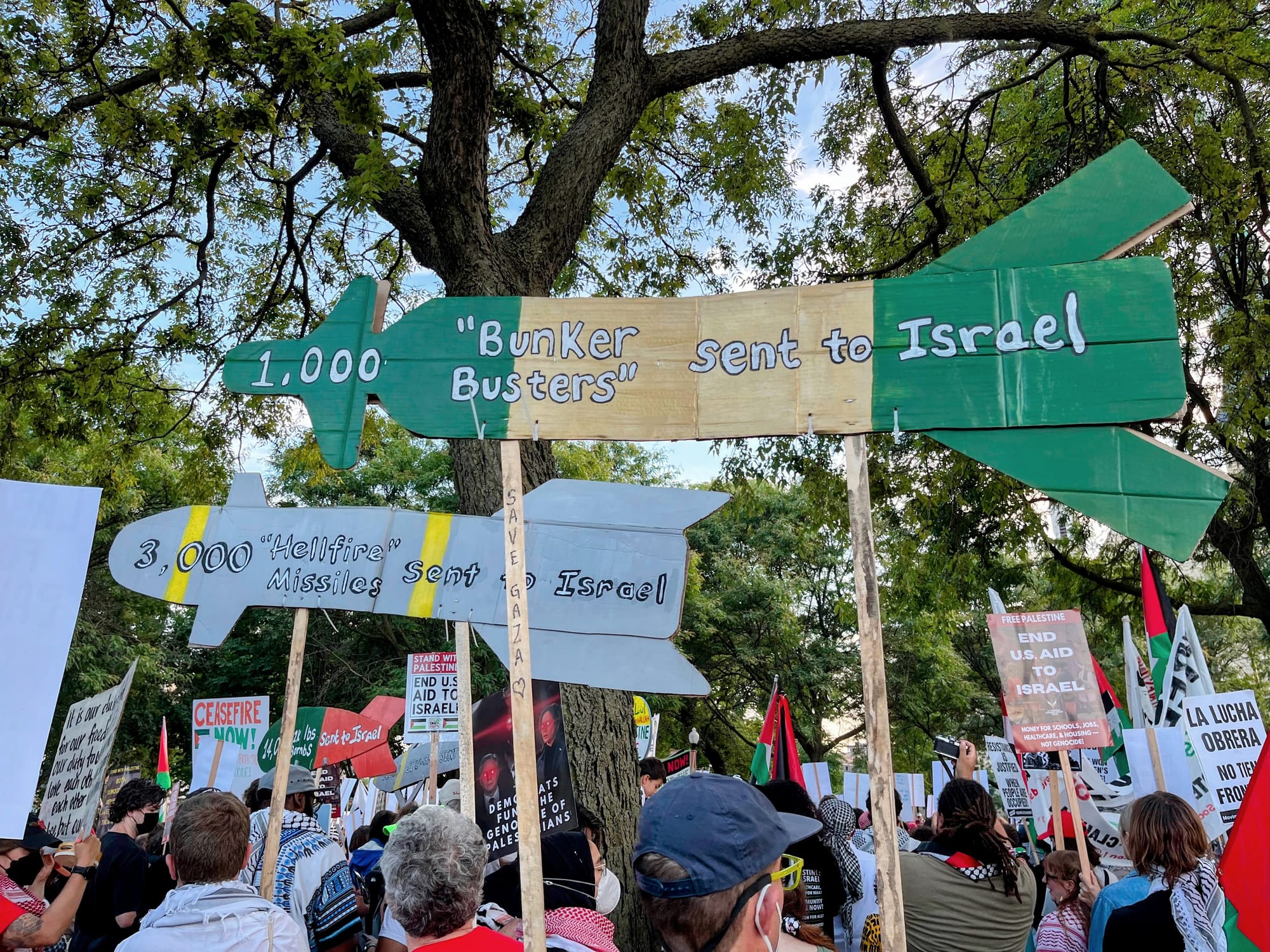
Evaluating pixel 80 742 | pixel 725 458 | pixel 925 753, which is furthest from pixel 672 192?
pixel 925 753

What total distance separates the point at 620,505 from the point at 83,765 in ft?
9.23

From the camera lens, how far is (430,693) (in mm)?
6062

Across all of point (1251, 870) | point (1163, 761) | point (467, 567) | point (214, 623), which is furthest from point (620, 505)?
point (1163, 761)

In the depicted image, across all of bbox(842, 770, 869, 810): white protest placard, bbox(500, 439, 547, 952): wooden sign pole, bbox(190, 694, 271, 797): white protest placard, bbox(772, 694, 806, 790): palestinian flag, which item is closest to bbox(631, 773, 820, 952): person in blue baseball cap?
bbox(500, 439, 547, 952): wooden sign pole

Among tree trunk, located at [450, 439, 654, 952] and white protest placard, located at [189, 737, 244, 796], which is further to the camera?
white protest placard, located at [189, 737, 244, 796]

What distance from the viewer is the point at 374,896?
4656 millimetres

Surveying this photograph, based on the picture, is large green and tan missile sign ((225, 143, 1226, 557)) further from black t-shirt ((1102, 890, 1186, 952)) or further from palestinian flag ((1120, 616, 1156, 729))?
palestinian flag ((1120, 616, 1156, 729))

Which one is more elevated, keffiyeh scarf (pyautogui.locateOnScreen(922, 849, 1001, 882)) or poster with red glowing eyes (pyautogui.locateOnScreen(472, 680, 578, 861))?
poster with red glowing eyes (pyautogui.locateOnScreen(472, 680, 578, 861))

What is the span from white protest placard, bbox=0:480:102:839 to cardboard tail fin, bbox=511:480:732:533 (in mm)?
1549

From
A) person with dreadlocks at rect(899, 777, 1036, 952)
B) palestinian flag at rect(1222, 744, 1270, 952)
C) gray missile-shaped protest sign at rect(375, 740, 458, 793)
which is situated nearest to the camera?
palestinian flag at rect(1222, 744, 1270, 952)

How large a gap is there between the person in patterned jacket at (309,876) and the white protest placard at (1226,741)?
3.88 m

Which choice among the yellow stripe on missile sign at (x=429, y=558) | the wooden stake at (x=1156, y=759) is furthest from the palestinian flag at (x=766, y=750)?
the yellow stripe on missile sign at (x=429, y=558)

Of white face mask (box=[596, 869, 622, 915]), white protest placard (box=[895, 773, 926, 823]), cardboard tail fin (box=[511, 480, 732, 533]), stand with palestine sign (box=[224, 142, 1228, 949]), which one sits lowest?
white protest placard (box=[895, 773, 926, 823])

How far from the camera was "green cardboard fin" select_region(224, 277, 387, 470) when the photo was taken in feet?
12.3
